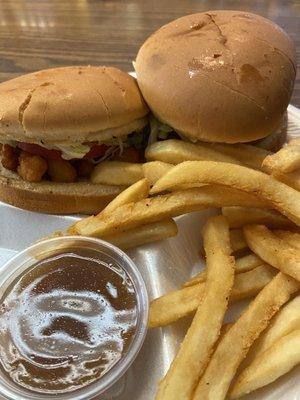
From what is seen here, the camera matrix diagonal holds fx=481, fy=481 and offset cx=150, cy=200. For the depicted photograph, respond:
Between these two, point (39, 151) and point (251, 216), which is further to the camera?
point (39, 151)

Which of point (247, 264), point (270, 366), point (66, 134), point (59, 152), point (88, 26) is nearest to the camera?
point (270, 366)

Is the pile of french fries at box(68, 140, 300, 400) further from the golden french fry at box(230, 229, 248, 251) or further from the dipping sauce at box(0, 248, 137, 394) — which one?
the dipping sauce at box(0, 248, 137, 394)

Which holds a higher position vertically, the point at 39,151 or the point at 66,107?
the point at 66,107

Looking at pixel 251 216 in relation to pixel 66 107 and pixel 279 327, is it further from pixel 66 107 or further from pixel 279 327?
pixel 66 107

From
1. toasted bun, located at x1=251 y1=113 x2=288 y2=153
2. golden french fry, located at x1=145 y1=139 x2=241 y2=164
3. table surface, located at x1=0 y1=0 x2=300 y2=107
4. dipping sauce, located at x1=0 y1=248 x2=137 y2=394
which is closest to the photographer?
dipping sauce, located at x1=0 y1=248 x2=137 y2=394

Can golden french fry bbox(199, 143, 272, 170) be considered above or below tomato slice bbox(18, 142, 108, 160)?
above

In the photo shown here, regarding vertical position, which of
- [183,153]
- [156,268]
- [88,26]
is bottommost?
[156,268]

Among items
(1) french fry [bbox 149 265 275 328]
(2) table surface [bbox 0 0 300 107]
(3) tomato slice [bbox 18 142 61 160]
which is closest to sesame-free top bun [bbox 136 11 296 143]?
(3) tomato slice [bbox 18 142 61 160]

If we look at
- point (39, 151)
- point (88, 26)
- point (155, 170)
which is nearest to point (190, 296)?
point (155, 170)
